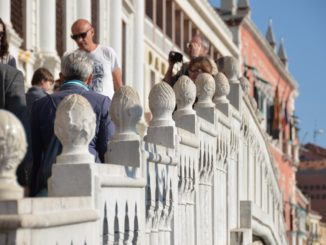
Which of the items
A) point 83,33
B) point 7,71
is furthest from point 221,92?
point 7,71

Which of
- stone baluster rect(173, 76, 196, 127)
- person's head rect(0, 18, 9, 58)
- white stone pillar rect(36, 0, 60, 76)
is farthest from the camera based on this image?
white stone pillar rect(36, 0, 60, 76)

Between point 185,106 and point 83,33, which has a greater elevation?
point 83,33

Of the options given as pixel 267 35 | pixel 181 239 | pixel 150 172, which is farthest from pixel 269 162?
pixel 267 35

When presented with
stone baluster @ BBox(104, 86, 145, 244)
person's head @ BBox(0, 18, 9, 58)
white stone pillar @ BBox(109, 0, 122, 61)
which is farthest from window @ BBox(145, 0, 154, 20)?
stone baluster @ BBox(104, 86, 145, 244)

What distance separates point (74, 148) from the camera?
21.2 ft

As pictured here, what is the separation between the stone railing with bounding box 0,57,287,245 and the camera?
522cm

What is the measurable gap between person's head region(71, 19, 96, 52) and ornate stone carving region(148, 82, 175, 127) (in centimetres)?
86

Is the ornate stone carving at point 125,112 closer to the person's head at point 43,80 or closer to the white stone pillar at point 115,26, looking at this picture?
the person's head at point 43,80

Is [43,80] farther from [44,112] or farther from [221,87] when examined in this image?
[221,87]

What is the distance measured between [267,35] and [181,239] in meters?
67.7

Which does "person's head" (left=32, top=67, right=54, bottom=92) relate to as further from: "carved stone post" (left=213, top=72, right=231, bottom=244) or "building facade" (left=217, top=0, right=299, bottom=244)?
"building facade" (left=217, top=0, right=299, bottom=244)

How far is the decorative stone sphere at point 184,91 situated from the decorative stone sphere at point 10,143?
527 cm

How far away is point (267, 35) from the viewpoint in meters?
76.8

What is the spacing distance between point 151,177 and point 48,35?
39.7ft
